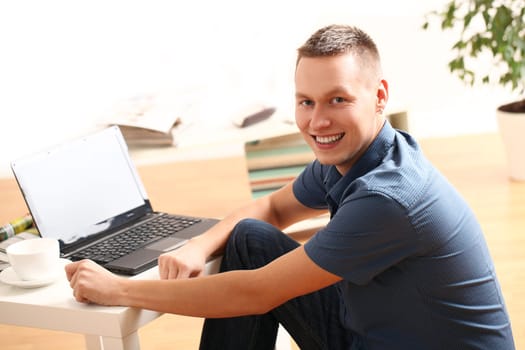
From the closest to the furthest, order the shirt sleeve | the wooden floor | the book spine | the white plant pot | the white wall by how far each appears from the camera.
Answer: the shirt sleeve
the book spine
the wooden floor
the white plant pot
the white wall

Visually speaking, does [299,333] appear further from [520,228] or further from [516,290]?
[520,228]

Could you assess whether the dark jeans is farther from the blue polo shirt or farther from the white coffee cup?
the white coffee cup

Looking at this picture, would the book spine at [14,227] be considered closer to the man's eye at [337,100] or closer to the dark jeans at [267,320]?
the dark jeans at [267,320]

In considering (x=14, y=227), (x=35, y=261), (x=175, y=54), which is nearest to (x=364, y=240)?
(x=35, y=261)

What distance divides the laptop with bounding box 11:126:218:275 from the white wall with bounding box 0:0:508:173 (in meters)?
2.42

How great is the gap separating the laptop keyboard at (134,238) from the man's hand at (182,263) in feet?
0.42

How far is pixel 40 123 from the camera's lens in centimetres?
458

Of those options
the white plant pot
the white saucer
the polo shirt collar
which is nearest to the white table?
the white saucer

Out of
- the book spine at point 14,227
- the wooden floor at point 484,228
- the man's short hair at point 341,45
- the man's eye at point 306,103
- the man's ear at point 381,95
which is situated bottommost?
the wooden floor at point 484,228

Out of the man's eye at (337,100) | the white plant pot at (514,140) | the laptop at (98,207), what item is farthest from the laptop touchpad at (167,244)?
the white plant pot at (514,140)

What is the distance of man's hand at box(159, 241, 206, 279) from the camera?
170cm

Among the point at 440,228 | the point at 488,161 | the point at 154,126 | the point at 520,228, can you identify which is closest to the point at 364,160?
the point at 440,228

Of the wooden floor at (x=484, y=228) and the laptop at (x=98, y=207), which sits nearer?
the laptop at (x=98, y=207)

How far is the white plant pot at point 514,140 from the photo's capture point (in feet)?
12.7
